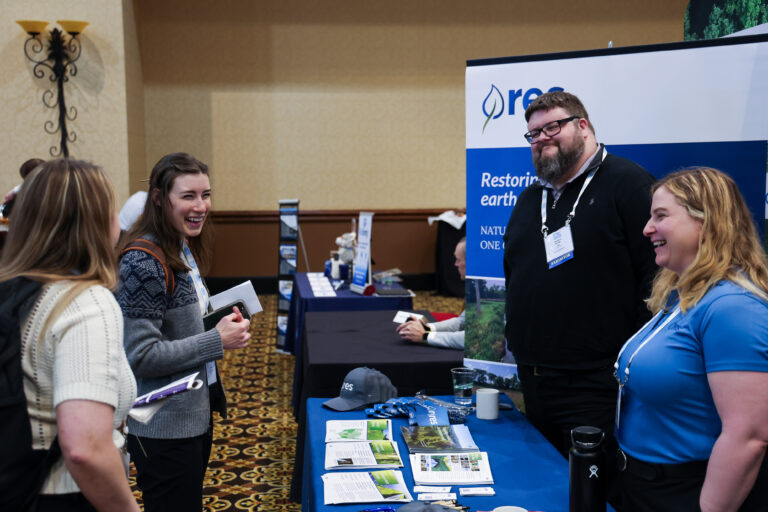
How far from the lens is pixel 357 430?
2008 mm

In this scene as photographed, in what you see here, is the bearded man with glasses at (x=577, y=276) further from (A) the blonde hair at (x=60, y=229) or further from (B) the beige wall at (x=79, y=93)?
(B) the beige wall at (x=79, y=93)

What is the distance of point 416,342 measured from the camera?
10.5 ft

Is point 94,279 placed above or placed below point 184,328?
above

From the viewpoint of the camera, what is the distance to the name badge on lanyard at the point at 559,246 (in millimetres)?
2197

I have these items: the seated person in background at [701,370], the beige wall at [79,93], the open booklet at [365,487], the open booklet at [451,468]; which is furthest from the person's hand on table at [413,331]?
the beige wall at [79,93]

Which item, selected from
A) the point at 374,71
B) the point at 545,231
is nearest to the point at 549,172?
the point at 545,231

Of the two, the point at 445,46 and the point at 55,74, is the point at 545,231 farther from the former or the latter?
the point at 445,46

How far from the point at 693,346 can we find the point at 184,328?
1.25 meters

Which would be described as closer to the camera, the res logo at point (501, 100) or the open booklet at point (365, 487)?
the open booklet at point (365, 487)

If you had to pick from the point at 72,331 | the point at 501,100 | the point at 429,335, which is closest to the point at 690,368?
the point at 72,331

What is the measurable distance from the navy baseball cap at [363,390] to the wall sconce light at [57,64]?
5.19m

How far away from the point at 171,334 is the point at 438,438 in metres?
0.77

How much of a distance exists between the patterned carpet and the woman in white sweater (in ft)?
6.67

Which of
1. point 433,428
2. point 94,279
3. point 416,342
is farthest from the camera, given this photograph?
point 416,342
